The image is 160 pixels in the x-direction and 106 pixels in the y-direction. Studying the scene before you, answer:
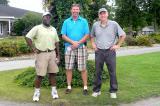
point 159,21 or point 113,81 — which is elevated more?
point 159,21

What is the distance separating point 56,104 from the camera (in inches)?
323

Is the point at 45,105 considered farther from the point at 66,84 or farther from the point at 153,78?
the point at 153,78

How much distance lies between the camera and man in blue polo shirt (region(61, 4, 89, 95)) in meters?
9.35

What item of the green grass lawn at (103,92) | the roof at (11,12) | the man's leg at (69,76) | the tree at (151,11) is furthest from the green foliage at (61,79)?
the tree at (151,11)

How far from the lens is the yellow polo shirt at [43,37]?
29.3 ft

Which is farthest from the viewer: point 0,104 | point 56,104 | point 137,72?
point 137,72

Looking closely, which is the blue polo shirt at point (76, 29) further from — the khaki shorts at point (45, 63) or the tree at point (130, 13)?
the tree at point (130, 13)

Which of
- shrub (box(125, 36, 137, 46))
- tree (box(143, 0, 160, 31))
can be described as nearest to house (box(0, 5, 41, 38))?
shrub (box(125, 36, 137, 46))

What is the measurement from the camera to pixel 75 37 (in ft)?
30.9

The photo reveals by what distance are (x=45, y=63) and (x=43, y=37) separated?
1.88 ft

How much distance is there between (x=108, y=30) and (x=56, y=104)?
2.03 meters

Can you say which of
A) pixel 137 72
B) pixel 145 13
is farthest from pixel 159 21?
pixel 137 72

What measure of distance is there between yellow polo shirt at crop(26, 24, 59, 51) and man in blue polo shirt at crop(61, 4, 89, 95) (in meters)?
0.48

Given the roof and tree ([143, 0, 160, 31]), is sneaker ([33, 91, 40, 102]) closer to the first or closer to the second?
the roof
